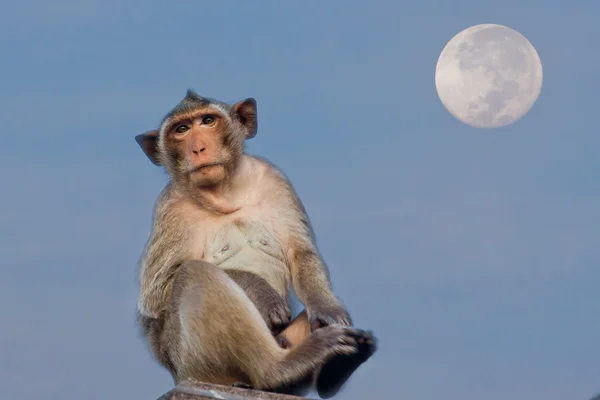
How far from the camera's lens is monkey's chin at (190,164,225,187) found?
9.02 meters

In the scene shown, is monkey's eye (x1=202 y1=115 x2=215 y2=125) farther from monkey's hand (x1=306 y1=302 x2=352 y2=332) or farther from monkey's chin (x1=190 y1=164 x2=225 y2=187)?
monkey's hand (x1=306 y1=302 x2=352 y2=332)

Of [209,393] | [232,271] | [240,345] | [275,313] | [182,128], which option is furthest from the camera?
[182,128]

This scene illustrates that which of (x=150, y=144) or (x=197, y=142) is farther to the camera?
(x=150, y=144)

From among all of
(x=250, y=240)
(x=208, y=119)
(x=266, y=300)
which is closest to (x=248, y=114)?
(x=208, y=119)

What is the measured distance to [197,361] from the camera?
322 inches

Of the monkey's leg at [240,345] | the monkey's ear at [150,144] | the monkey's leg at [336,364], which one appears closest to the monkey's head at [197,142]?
the monkey's ear at [150,144]

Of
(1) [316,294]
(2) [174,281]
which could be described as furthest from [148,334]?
(1) [316,294]

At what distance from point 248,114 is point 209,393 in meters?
3.81

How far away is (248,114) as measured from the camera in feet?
32.1

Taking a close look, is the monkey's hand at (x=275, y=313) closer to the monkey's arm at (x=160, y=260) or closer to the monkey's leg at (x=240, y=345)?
the monkey's leg at (x=240, y=345)

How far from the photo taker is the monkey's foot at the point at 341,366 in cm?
807

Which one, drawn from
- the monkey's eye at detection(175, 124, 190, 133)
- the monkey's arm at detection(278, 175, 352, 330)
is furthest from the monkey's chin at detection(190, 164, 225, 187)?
the monkey's arm at detection(278, 175, 352, 330)

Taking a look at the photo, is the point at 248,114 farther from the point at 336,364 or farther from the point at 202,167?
the point at 336,364

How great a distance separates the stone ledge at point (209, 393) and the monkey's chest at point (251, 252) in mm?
2104
